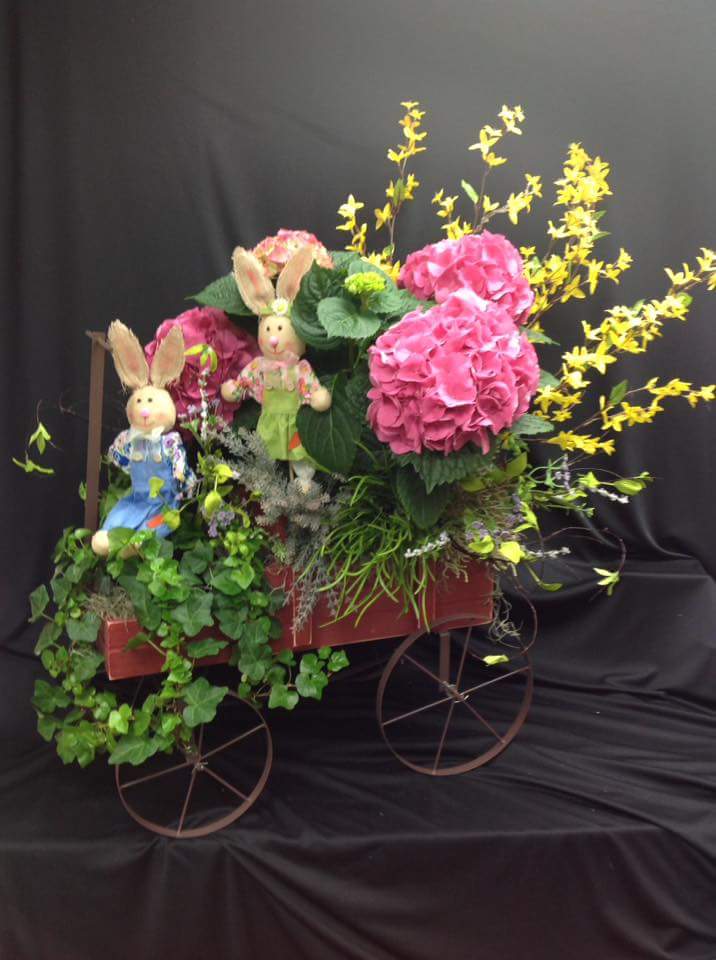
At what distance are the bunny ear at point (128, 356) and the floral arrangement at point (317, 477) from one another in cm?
7

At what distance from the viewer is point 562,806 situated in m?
1.37

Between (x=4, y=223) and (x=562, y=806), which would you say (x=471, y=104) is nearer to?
(x=4, y=223)

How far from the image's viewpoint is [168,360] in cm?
127

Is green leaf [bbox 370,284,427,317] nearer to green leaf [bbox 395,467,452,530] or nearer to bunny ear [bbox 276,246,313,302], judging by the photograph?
bunny ear [bbox 276,246,313,302]

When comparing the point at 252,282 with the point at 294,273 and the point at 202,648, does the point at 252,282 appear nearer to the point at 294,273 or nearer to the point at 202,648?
the point at 294,273

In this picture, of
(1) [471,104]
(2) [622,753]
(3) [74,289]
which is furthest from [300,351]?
(2) [622,753]

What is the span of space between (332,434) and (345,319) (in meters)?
0.17

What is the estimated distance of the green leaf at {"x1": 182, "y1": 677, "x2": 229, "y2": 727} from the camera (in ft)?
4.02

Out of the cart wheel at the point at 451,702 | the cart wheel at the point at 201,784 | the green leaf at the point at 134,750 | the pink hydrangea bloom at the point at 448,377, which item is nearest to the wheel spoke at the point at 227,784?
the cart wheel at the point at 201,784

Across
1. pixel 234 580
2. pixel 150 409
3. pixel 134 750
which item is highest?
pixel 150 409

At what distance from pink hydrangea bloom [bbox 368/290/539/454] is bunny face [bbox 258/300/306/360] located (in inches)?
6.3

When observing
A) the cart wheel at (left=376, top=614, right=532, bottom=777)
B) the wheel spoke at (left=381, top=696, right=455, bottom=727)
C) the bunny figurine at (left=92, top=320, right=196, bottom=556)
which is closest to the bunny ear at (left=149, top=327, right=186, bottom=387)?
the bunny figurine at (left=92, top=320, right=196, bottom=556)

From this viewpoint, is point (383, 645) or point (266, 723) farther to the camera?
point (383, 645)

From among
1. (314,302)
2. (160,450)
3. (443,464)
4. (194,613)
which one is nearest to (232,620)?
(194,613)
